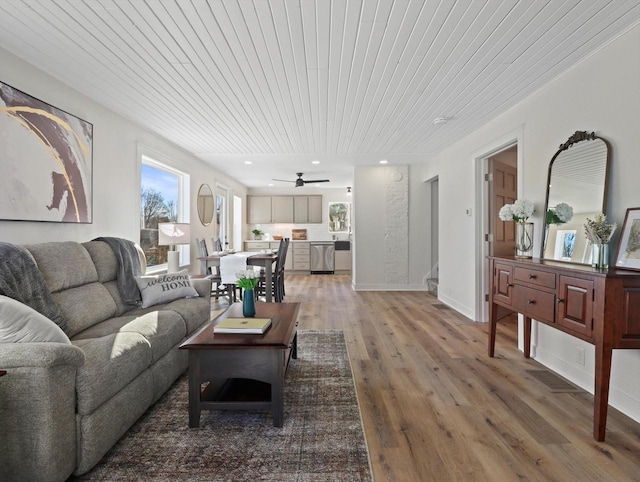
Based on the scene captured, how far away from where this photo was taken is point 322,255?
31.1 ft

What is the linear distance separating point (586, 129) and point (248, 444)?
3.12 meters

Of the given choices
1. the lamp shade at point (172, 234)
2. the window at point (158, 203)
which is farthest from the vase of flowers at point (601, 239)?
the window at point (158, 203)

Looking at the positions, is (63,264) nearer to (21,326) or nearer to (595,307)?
(21,326)

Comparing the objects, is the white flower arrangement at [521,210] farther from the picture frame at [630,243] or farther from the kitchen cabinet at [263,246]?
the kitchen cabinet at [263,246]

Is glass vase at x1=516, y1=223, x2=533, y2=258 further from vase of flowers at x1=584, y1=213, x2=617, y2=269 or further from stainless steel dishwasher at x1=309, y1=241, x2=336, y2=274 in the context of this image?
stainless steel dishwasher at x1=309, y1=241, x2=336, y2=274

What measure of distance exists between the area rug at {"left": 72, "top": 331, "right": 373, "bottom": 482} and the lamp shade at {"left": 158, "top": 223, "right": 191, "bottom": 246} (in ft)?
7.28

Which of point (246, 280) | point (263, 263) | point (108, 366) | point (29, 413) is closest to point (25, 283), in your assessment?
point (108, 366)

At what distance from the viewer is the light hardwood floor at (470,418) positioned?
1686mm

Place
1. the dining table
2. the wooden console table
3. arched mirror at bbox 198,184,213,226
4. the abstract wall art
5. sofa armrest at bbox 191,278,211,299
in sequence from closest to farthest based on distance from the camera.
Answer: the wooden console table
the abstract wall art
sofa armrest at bbox 191,278,211,299
the dining table
arched mirror at bbox 198,184,213,226

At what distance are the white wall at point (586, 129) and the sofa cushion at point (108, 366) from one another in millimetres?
2986

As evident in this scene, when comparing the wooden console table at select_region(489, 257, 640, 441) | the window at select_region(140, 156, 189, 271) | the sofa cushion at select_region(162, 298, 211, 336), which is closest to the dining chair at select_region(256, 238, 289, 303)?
the window at select_region(140, 156, 189, 271)

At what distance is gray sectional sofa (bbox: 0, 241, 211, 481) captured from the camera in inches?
56.4

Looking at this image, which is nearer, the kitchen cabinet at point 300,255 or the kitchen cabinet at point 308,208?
the kitchen cabinet at point 300,255

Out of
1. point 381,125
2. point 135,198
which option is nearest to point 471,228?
point 381,125
